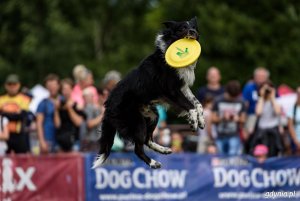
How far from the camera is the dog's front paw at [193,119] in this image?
996cm

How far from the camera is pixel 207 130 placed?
15242mm

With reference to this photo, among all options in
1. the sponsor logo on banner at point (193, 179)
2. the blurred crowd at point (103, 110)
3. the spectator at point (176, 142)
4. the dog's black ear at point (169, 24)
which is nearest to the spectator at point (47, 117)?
the blurred crowd at point (103, 110)

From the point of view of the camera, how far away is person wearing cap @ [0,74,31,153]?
14.1 meters

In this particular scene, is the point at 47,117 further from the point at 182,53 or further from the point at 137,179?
the point at 182,53

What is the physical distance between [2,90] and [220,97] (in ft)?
58.6

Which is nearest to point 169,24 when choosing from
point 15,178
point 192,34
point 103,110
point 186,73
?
point 192,34

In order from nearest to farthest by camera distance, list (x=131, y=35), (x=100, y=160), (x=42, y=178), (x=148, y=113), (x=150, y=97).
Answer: (x=150, y=97) < (x=148, y=113) < (x=100, y=160) < (x=42, y=178) < (x=131, y=35)

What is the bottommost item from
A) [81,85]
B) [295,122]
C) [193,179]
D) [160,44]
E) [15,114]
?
[193,179]

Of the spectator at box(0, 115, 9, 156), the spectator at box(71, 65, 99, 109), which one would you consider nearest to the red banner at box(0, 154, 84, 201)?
the spectator at box(0, 115, 9, 156)

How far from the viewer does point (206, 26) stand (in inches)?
1206

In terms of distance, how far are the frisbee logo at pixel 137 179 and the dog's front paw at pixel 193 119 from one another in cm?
413

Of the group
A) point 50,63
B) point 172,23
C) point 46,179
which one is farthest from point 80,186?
point 50,63

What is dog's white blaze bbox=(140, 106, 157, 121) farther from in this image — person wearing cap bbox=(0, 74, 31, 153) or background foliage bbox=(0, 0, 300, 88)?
background foliage bbox=(0, 0, 300, 88)

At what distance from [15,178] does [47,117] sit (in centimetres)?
147
